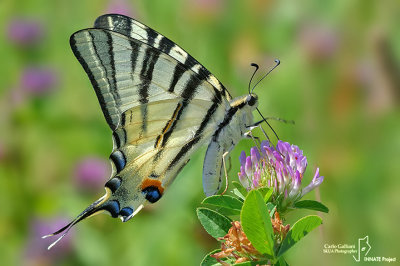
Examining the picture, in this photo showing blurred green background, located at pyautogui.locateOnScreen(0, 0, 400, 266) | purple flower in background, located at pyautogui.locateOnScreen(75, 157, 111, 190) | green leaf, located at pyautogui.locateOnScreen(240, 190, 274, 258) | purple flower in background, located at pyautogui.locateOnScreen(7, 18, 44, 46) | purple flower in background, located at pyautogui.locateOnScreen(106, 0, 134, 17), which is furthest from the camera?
purple flower in background, located at pyautogui.locateOnScreen(106, 0, 134, 17)

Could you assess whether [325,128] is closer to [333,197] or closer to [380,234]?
[333,197]

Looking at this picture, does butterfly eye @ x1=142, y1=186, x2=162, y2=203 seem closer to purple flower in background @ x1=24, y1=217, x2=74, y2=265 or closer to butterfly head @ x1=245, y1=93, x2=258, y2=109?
butterfly head @ x1=245, y1=93, x2=258, y2=109

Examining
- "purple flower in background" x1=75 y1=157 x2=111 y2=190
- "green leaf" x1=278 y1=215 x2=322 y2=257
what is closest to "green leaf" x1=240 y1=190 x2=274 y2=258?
"green leaf" x1=278 y1=215 x2=322 y2=257

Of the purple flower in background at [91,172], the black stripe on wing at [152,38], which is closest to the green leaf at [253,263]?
the black stripe on wing at [152,38]

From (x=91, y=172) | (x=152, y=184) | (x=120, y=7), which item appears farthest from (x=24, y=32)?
(x=152, y=184)

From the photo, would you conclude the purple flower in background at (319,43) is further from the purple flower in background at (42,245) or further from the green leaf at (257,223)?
the green leaf at (257,223)

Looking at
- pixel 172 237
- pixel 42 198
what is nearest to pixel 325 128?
pixel 172 237
